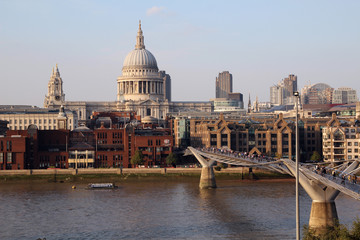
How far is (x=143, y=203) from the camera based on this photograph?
183 feet

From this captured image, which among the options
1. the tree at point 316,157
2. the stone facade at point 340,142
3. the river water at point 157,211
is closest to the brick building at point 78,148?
the river water at point 157,211

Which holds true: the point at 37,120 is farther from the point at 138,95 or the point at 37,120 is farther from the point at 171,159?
the point at 171,159

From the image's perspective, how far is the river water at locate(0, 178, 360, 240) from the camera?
140 ft

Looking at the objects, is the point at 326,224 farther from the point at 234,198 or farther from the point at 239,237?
the point at 234,198

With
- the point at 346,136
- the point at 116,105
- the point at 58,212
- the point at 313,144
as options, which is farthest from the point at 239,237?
the point at 116,105

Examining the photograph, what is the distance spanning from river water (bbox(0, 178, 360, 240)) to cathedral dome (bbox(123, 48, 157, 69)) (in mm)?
99621

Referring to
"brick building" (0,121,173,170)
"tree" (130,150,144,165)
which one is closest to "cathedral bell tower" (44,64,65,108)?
"brick building" (0,121,173,170)

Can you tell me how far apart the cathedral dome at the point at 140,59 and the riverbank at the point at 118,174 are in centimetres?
8962

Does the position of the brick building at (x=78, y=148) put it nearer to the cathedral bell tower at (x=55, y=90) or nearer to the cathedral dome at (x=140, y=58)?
the cathedral bell tower at (x=55, y=90)

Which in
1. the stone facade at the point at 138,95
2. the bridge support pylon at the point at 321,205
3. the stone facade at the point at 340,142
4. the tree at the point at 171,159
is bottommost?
the bridge support pylon at the point at 321,205

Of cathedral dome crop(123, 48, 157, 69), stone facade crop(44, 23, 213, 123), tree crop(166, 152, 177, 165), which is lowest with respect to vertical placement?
tree crop(166, 152, 177, 165)

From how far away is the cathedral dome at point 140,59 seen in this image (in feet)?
552

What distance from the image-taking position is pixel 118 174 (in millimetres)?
78875

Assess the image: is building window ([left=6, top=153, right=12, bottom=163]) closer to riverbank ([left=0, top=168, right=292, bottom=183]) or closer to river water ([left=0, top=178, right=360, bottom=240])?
riverbank ([left=0, top=168, right=292, bottom=183])
